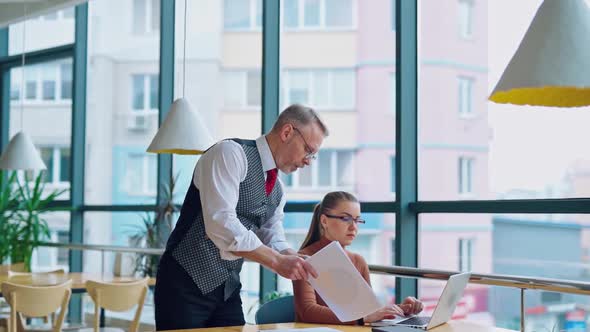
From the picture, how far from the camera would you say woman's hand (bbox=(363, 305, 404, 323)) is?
2949 millimetres

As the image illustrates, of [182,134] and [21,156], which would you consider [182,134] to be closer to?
[182,134]

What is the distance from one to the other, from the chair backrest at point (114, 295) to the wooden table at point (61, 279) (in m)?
0.62

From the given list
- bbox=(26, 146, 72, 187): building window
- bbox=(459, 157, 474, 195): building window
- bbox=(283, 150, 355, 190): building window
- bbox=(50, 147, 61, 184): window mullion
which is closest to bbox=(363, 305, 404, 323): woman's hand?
bbox=(26, 146, 72, 187): building window

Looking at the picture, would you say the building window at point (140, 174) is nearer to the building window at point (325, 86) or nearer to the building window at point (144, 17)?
the building window at point (144, 17)

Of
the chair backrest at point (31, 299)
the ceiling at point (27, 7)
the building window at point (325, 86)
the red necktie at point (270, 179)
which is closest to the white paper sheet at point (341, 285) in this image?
the red necktie at point (270, 179)

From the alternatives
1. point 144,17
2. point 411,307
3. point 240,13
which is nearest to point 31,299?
point 411,307

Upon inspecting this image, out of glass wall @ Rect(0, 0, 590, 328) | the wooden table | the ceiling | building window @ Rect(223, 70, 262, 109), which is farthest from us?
building window @ Rect(223, 70, 262, 109)

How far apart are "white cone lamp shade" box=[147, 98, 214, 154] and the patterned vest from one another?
5.81 feet

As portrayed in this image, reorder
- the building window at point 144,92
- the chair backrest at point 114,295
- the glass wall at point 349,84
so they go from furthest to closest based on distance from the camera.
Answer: the glass wall at point 349,84, the building window at point 144,92, the chair backrest at point 114,295

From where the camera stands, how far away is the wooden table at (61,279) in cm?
520

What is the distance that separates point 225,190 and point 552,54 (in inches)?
46.5

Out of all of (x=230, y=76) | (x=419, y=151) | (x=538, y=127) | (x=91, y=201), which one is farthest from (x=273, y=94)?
(x=230, y=76)

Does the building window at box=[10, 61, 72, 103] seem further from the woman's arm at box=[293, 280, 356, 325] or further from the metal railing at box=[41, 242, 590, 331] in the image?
the woman's arm at box=[293, 280, 356, 325]

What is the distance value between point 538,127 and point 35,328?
1266cm
